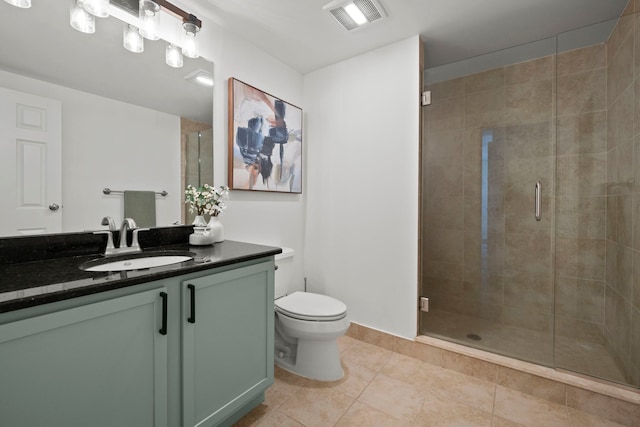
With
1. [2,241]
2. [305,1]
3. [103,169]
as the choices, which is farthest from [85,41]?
[305,1]

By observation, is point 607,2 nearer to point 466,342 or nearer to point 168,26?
point 466,342

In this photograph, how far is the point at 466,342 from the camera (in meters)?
2.00

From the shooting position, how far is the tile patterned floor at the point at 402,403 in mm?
1440

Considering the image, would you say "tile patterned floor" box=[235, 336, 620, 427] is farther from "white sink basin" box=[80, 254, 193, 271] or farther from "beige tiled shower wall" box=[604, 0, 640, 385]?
"white sink basin" box=[80, 254, 193, 271]

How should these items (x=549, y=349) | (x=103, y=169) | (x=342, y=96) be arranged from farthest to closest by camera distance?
(x=342, y=96) → (x=549, y=349) → (x=103, y=169)

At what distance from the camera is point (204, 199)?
171cm

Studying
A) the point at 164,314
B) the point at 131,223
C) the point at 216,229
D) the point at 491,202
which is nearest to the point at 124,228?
the point at 131,223

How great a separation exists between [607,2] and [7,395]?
10.5ft

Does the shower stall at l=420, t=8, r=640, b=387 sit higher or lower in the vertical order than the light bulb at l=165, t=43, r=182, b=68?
lower

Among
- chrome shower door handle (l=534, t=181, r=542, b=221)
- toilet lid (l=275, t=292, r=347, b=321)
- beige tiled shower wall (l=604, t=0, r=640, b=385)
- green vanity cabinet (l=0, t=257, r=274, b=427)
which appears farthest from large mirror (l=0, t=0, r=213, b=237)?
beige tiled shower wall (l=604, t=0, r=640, b=385)

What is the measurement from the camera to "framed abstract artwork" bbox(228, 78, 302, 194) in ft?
6.41

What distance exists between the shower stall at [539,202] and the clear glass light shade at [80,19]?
210cm

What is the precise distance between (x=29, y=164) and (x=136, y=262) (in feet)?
1.90

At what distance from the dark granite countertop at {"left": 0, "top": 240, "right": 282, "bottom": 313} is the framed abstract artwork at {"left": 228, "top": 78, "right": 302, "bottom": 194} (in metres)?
0.81
